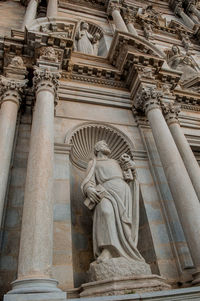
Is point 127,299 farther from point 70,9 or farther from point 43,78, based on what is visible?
point 70,9

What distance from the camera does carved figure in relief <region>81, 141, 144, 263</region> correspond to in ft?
12.5

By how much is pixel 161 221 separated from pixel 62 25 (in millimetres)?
6918

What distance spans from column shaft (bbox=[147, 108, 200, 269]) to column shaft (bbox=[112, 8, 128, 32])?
6015 millimetres

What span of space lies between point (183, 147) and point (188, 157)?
13.1 inches

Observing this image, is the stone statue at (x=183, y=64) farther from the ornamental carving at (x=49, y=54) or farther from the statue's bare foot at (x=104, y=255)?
the statue's bare foot at (x=104, y=255)

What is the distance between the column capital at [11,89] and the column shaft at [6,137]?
0.09 metres

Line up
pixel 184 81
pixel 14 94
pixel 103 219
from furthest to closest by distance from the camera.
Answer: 1. pixel 184 81
2. pixel 14 94
3. pixel 103 219

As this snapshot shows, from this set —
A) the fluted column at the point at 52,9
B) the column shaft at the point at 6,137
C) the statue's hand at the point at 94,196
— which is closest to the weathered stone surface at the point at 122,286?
the statue's hand at the point at 94,196

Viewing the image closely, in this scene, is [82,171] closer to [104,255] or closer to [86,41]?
[104,255]

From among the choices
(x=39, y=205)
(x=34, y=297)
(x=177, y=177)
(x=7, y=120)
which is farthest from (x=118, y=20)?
(x=34, y=297)

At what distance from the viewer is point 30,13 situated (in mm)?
9344

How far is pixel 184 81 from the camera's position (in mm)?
10156

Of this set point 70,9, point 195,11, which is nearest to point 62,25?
point 70,9

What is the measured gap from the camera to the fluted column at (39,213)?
116 inches
